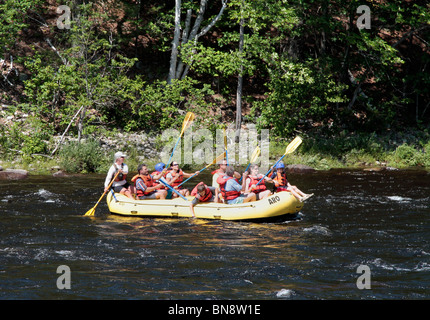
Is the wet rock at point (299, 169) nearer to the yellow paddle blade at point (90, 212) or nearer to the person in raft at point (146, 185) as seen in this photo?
the person in raft at point (146, 185)

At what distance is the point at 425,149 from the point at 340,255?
40.7 feet

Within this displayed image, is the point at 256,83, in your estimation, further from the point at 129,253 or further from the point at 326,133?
the point at 129,253

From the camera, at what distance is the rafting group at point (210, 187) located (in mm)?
11961

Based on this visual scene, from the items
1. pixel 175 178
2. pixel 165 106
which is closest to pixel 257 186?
pixel 175 178

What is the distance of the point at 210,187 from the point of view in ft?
41.4

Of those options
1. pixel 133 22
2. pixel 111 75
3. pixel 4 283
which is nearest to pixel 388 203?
pixel 4 283

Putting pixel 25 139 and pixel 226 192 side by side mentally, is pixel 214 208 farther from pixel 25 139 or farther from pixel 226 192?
pixel 25 139

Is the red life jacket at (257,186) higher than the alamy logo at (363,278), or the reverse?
the red life jacket at (257,186)

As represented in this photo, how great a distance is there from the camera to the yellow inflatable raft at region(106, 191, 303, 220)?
449 inches

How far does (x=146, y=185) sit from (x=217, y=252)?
12.2ft

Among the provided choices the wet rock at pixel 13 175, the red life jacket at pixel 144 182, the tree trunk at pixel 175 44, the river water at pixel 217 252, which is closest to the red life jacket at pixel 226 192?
the river water at pixel 217 252

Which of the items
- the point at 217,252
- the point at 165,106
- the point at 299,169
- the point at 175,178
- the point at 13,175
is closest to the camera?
the point at 217,252

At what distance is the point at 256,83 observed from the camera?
23250 mm

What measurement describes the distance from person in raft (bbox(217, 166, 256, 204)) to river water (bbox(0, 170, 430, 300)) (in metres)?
0.58
